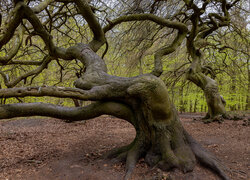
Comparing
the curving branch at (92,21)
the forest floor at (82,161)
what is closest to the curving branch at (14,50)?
the curving branch at (92,21)

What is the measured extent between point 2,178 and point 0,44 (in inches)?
89.3

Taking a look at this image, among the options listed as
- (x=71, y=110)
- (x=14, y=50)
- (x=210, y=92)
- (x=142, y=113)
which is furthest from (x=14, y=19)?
(x=210, y=92)

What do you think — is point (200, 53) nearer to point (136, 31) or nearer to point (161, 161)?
point (136, 31)

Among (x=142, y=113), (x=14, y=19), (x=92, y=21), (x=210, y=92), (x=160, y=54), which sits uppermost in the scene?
(x=92, y=21)

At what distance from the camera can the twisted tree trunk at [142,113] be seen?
2.71m

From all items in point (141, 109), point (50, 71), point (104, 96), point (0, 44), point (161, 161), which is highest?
point (50, 71)

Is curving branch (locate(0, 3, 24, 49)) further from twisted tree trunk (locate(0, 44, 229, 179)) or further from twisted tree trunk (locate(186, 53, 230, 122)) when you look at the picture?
twisted tree trunk (locate(186, 53, 230, 122))

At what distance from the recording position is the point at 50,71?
434 inches

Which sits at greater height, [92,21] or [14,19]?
[92,21]

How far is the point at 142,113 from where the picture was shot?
2996 mm

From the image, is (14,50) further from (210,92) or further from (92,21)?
(210,92)

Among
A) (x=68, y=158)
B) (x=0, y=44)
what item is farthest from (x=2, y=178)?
(x=0, y=44)

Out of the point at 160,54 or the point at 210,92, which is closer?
the point at 160,54

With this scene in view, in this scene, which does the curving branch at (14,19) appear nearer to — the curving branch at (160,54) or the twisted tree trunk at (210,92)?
the curving branch at (160,54)
